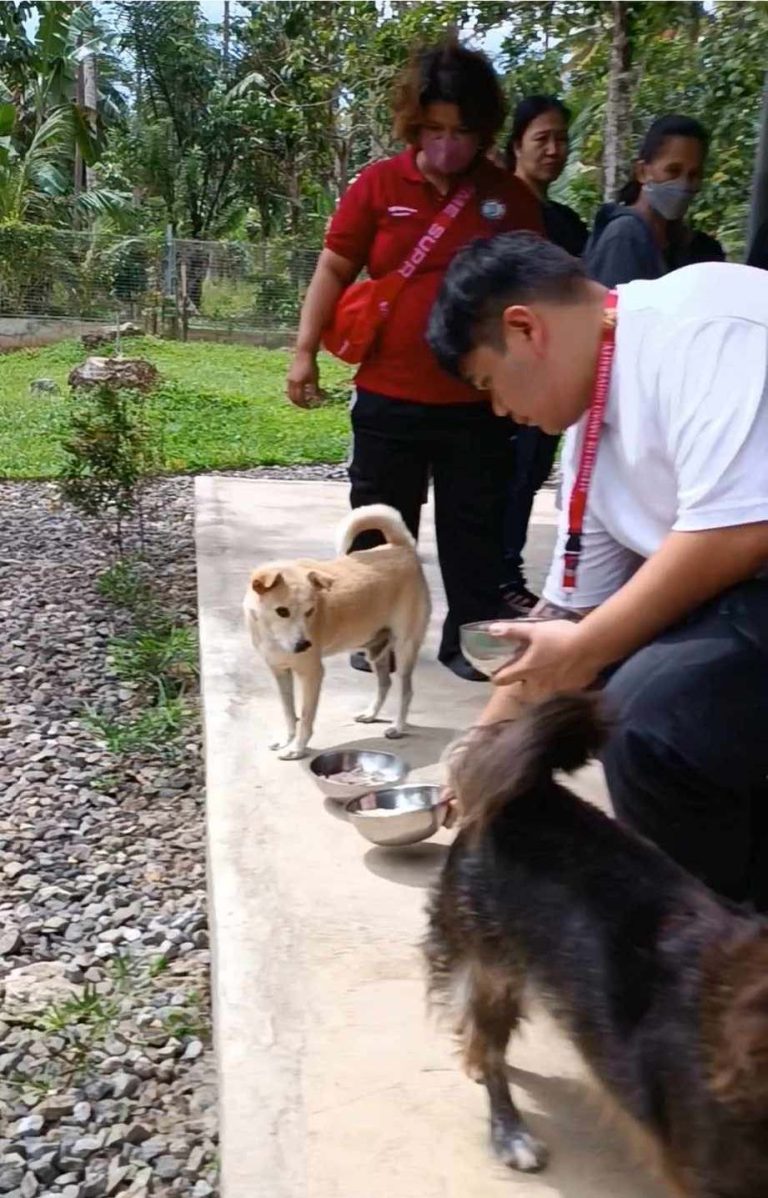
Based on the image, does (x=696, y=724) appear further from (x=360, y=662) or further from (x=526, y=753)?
(x=360, y=662)

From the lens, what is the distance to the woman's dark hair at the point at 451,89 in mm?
3891

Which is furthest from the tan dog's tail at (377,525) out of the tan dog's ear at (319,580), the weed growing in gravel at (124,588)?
the weed growing in gravel at (124,588)

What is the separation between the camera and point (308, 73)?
66.6 ft

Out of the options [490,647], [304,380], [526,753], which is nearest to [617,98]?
[304,380]

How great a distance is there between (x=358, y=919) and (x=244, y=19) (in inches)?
982

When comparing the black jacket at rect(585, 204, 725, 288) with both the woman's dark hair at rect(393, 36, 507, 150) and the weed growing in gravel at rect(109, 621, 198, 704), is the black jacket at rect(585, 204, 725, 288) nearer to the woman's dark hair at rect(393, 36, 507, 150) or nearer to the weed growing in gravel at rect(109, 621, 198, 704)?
the woman's dark hair at rect(393, 36, 507, 150)

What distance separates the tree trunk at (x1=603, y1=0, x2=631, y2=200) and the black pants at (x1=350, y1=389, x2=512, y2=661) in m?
5.21

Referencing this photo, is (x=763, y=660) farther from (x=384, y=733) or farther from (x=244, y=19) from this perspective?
(x=244, y=19)

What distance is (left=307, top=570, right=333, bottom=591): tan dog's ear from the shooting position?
3.75 m

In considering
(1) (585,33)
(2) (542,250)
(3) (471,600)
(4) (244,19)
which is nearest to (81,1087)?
(2) (542,250)

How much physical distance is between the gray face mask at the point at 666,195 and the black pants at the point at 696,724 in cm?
277

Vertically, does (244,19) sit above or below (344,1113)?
above

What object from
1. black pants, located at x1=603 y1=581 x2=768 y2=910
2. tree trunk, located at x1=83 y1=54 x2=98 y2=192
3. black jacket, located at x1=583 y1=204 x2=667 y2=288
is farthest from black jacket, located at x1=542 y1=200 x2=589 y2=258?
tree trunk, located at x1=83 y1=54 x2=98 y2=192

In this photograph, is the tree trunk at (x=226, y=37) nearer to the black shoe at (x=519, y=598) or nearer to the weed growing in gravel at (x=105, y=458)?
the weed growing in gravel at (x=105, y=458)
